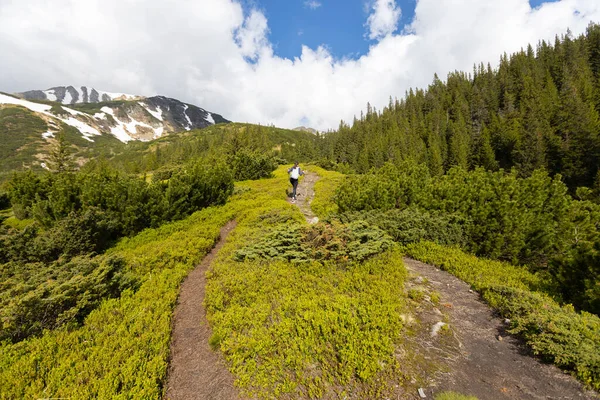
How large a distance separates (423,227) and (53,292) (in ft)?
A: 36.1

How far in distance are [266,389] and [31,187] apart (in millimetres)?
20476

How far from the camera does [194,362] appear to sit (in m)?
5.27

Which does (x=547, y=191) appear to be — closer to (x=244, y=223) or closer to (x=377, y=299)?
(x=377, y=299)

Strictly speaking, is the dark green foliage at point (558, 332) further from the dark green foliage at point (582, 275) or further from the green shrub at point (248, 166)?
the green shrub at point (248, 166)

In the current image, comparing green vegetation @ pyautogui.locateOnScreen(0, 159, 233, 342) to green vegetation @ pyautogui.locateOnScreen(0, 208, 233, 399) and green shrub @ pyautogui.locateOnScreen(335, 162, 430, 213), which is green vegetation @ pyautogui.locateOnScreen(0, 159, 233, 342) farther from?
green shrub @ pyautogui.locateOnScreen(335, 162, 430, 213)

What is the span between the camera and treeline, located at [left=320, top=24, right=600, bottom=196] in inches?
1937

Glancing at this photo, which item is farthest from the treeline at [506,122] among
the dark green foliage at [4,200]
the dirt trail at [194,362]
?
the dark green foliage at [4,200]

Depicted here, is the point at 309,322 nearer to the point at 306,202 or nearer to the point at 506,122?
the point at 306,202

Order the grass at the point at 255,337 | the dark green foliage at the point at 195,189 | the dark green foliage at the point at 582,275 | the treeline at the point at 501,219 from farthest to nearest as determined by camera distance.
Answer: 1. the dark green foliage at the point at 195,189
2. the treeline at the point at 501,219
3. the dark green foliage at the point at 582,275
4. the grass at the point at 255,337

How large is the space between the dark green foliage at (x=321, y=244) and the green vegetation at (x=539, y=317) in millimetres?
2368

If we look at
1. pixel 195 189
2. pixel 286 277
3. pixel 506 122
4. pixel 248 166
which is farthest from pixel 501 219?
pixel 506 122

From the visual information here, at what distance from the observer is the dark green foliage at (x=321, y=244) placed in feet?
27.1

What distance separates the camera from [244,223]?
13102mm

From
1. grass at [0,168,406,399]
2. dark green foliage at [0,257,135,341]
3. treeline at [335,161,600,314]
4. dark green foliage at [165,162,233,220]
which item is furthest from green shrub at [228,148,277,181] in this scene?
dark green foliage at [0,257,135,341]
